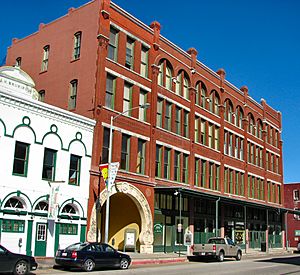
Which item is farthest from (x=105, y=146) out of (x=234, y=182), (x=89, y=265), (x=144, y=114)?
(x=234, y=182)

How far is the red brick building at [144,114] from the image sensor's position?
31750 mm

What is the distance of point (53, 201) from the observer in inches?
998

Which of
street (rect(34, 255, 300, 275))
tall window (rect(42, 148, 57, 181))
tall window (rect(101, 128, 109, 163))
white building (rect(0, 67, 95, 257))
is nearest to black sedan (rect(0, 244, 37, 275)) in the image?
street (rect(34, 255, 300, 275))

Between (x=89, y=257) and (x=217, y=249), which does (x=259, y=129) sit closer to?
(x=217, y=249)

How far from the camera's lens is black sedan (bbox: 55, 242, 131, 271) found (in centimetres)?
2022

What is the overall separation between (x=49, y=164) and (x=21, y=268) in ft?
32.1

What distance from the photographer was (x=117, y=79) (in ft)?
108

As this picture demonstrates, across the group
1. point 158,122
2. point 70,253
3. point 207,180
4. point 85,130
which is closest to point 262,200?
point 207,180

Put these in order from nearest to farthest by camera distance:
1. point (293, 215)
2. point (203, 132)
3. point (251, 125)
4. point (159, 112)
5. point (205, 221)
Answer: point (159, 112)
point (205, 221)
point (203, 132)
point (251, 125)
point (293, 215)

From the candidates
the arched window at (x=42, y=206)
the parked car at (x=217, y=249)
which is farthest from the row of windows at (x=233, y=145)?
the arched window at (x=42, y=206)

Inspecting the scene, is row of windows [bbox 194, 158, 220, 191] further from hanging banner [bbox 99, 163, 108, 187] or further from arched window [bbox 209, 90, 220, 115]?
hanging banner [bbox 99, 163, 108, 187]

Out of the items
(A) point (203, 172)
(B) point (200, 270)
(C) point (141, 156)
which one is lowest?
(B) point (200, 270)

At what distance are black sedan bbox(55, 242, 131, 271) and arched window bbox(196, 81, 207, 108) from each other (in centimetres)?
2397

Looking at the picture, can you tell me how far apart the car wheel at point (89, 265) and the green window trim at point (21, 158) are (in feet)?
22.3
